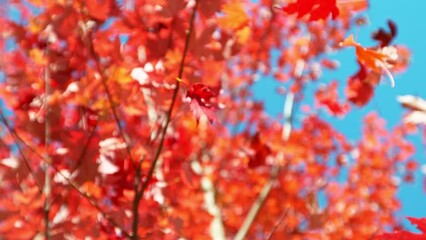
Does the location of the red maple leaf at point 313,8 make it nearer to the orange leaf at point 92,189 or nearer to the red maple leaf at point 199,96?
the red maple leaf at point 199,96

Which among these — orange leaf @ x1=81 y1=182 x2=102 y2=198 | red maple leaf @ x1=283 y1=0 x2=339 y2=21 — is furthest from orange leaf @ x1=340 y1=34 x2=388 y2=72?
orange leaf @ x1=81 y1=182 x2=102 y2=198

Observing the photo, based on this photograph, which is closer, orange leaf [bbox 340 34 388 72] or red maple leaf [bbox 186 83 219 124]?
orange leaf [bbox 340 34 388 72]

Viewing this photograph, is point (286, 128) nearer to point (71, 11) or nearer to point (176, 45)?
point (176, 45)

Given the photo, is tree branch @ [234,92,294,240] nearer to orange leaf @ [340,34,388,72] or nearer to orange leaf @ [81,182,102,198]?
orange leaf @ [81,182,102,198]

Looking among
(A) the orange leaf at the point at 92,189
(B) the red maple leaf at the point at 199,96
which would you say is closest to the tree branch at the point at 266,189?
(A) the orange leaf at the point at 92,189

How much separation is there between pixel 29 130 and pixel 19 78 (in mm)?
778

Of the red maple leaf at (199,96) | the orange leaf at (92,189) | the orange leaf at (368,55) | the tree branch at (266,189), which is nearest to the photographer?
the orange leaf at (368,55)

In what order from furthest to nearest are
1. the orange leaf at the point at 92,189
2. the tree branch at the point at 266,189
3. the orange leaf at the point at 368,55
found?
the tree branch at the point at 266,189 < the orange leaf at the point at 92,189 < the orange leaf at the point at 368,55

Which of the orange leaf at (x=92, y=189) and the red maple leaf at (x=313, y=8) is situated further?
the orange leaf at (x=92, y=189)

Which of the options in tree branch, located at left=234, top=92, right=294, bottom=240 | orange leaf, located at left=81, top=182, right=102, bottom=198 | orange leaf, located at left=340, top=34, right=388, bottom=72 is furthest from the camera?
tree branch, located at left=234, top=92, right=294, bottom=240

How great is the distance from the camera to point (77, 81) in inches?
133

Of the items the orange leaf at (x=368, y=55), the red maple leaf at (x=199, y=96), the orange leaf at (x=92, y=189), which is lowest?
the orange leaf at (x=92, y=189)

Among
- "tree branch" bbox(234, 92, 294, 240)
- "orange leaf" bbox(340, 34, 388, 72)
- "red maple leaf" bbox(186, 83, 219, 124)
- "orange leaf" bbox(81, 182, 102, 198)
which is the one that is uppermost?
"orange leaf" bbox(340, 34, 388, 72)

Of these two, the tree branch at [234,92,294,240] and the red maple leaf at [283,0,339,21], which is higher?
the red maple leaf at [283,0,339,21]
